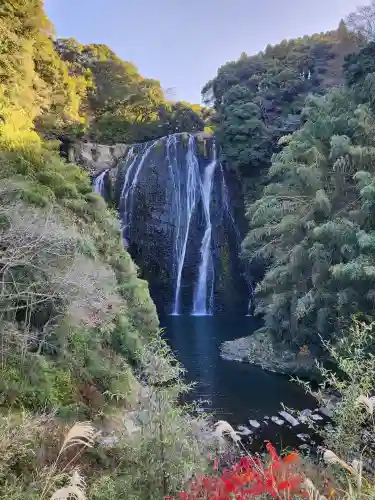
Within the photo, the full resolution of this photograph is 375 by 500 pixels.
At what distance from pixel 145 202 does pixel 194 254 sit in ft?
12.8

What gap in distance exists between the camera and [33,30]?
11148 mm

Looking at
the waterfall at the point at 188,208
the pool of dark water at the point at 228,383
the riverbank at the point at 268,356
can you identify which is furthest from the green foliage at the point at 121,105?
the riverbank at the point at 268,356

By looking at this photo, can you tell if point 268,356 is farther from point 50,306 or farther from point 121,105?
point 121,105

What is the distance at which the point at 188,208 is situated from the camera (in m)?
21.4

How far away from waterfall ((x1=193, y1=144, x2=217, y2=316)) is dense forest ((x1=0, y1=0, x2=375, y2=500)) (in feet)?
6.15

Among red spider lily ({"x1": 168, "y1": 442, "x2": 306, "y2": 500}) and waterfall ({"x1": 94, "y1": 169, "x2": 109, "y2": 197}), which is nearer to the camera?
red spider lily ({"x1": 168, "y1": 442, "x2": 306, "y2": 500})

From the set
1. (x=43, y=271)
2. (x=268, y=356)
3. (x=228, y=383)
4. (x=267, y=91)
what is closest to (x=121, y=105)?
(x=267, y=91)

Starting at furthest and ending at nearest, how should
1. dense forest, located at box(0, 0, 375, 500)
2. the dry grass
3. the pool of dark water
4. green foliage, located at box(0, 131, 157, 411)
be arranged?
the pool of dark water, the dry grass, green foliage, located at box(0, 131, 157, 411), dense forest, located at box(0, 0, 375, 500)

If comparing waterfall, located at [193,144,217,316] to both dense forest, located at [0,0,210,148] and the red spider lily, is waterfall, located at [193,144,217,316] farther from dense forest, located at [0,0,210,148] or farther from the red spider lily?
the red spider lily

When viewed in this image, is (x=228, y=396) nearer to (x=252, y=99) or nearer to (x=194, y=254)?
(x=194, y=254)

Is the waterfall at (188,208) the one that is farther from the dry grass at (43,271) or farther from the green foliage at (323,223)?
the dry grass at (43,271)

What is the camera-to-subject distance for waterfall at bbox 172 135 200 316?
2080 cm

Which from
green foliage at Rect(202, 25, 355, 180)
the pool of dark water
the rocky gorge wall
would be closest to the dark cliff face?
the rocky gorge wall

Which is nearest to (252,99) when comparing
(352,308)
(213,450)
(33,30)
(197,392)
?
(33,30)
